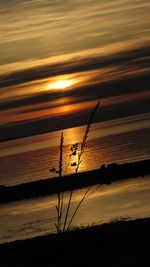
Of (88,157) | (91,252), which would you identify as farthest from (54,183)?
(91,252)

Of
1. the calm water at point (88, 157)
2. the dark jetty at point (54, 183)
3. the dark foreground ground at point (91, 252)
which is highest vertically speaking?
the dark foreground ground at point (91, 252)

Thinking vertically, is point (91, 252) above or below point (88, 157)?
above

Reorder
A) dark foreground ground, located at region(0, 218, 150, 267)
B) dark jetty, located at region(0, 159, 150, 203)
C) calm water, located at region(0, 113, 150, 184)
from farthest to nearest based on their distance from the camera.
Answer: calm water, located at region(0, 113, 150, 184), dark jetty, located at region(0, 159, 150, 203), dark foreground ground, located at region(0, 218, 150, 267)

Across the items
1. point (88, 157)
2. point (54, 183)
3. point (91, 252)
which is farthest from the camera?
point (88, 157)

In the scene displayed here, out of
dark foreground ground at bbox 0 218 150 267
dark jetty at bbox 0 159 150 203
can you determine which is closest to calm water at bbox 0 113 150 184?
dark jetty at bbox 0 159 150 203

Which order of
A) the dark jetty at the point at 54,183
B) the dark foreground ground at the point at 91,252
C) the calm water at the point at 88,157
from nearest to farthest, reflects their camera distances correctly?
the dark foreground ground at the point at 91,252 < the dark jetty at the point at 54,183 < the calm water at the point at 88,157

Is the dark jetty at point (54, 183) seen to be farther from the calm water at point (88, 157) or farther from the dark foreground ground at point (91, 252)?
the dark foreground ground at point (91, 252)

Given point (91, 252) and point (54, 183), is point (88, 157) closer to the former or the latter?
point (54, 183)

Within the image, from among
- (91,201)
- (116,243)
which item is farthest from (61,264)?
(91,201)

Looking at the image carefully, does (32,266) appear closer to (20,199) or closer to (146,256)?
(146,256)

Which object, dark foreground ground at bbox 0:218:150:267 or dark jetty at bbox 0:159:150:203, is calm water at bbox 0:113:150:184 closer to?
dark jetty at bbox 0:159:150:203

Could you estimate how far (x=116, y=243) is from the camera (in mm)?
7543

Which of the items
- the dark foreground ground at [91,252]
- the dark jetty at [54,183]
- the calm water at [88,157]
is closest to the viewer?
the dark foreground ground at [91,252]

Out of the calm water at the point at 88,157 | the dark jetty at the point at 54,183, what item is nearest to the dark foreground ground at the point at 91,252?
the calm water at the point at 88,157
